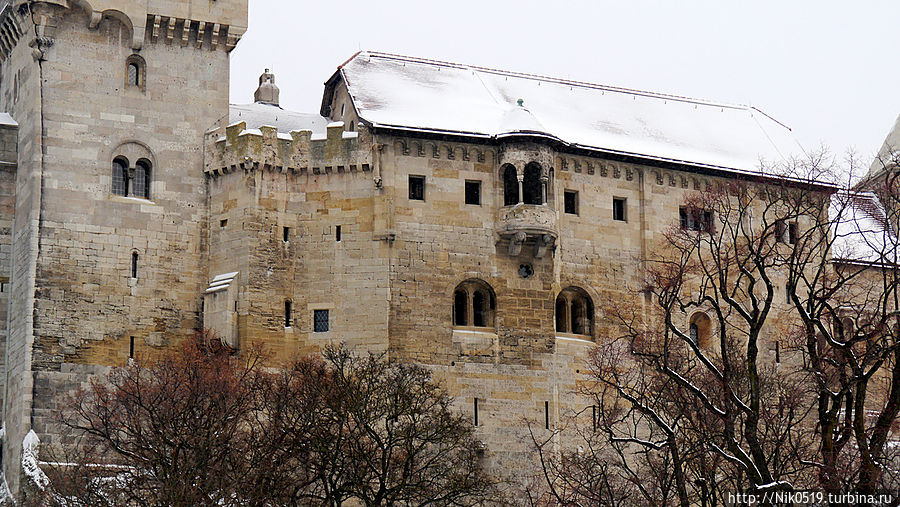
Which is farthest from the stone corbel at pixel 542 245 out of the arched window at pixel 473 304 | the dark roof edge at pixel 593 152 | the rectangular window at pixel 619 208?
the rectangular window at pixel 619 208

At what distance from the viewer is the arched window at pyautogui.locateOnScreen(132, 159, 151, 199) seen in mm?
58156

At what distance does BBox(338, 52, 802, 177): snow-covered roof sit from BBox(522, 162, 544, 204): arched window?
149cm

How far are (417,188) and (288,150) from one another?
16.3ft

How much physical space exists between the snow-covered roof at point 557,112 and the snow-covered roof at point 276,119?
2.47 meters

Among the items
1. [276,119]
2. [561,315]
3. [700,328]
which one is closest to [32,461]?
[276,119]

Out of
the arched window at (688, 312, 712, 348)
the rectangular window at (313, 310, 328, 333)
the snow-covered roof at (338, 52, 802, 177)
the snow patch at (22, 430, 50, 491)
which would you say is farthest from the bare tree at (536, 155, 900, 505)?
the snow patch at (22, 430, 50, 491)

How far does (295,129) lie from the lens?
205ft

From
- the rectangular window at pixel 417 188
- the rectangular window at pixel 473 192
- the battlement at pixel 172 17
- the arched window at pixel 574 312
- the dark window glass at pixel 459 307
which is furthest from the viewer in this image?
the arched window at pixel 574 312

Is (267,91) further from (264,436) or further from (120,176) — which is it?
(264,436)

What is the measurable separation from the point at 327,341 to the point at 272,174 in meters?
6.59

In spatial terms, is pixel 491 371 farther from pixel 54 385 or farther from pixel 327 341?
pixel 54 385

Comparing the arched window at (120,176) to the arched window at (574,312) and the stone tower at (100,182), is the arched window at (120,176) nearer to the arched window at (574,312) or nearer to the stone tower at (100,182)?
the stone tower at (100,182)

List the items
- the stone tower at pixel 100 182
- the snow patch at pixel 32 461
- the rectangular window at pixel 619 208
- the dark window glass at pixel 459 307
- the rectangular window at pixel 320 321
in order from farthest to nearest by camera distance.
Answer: the rectangular window at pixel 619 208, the dark window glass at pixel 459 307, the rectangular window at pixel 320 321, the stone tower at pixel 100 182, the snow patch at pixel 32 461

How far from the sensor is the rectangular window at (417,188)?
192 ft
